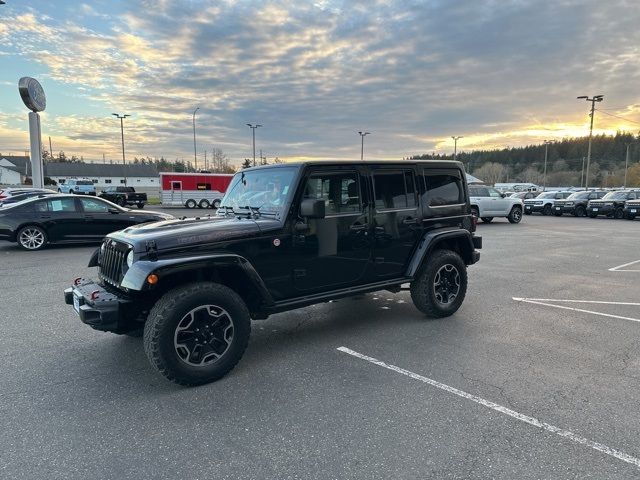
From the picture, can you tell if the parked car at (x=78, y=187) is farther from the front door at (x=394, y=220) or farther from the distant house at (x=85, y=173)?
the distant house at (x=85, y=173)

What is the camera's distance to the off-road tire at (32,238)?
11141 mm

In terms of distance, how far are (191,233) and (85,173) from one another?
108 meters

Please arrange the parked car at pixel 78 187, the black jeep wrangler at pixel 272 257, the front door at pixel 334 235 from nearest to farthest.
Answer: the black jeep wrangler at pixel 272 257, the front door at pixel 334 235, the parked car at pixel 78 187

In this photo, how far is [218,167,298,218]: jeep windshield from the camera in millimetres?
4383

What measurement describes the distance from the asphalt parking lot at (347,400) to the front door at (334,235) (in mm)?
769

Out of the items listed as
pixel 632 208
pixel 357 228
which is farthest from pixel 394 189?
pixel 632 208

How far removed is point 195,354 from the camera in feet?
12.2

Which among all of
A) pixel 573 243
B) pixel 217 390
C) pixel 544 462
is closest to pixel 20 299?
pixel 217 390

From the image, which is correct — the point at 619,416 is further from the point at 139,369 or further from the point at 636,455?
the point at 139,369

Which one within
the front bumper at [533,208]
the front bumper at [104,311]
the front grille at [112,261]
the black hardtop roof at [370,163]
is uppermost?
the black hardtop roof at [370,163]

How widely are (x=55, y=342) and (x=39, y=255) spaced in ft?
23.1

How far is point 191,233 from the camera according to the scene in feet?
12.5

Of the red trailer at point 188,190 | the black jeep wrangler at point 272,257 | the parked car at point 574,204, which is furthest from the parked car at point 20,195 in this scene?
the parked car at point 574,204

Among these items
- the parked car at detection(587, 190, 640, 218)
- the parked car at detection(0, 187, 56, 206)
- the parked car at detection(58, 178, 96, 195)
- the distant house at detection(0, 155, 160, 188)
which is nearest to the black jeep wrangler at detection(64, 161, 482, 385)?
the parked car at detection(0, 187, 56, 206)
